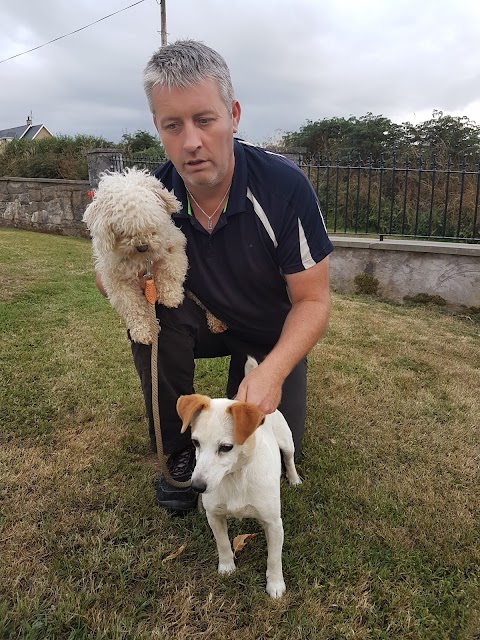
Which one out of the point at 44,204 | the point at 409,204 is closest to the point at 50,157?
the point at 44,204

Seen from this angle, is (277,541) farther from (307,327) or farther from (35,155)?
(35,155)

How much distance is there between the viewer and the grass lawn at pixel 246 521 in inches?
70.0

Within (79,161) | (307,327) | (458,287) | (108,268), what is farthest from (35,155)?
(307,327)

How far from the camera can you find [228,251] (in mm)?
2287

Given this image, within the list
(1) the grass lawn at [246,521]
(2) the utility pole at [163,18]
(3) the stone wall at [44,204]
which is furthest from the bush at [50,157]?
(1) the grass lawn at [246,521]

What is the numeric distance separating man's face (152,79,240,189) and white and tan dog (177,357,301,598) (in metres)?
0.99

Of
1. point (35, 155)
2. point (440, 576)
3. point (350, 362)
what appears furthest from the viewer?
point (35, 155)

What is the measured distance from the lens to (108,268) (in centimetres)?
242

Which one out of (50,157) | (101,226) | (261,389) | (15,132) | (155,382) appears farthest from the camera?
(15,132)

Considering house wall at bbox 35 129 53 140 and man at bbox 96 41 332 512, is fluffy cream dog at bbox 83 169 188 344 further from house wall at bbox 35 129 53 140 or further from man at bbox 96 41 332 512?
house wall at bbox 35 129 53 140

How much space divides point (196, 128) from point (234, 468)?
1.33m

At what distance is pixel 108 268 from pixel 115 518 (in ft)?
3.87

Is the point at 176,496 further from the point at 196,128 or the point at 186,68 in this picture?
the point at 186,68

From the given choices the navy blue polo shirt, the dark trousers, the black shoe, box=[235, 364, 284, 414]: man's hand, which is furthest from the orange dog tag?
the black shoe
